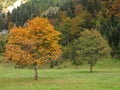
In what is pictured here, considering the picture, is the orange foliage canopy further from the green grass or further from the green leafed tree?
the green leafed tree

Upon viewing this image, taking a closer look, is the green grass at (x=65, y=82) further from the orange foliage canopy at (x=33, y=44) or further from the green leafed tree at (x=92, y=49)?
the green leafed tree at (x=92, y=49)

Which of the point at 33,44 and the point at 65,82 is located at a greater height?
the point at 33,44

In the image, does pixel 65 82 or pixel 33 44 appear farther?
pixel 33 44

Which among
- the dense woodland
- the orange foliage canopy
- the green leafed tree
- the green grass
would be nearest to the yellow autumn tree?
the orange foliage canopy

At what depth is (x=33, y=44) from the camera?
55.0 metres

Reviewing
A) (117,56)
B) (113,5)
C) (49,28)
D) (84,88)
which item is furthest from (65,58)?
(84,88)

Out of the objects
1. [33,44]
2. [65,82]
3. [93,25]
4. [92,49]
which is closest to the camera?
[65,82]

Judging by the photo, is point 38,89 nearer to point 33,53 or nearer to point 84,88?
point 84,88

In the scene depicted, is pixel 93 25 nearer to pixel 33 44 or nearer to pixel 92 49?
pixel 92 49

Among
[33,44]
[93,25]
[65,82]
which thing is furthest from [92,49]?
[93,25]

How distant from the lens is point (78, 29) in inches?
5586

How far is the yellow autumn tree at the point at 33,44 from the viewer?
54.8m

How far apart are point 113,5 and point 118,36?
14.1 m

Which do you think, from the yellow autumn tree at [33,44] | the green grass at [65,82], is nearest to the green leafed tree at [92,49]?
the green grass at [65,82]
